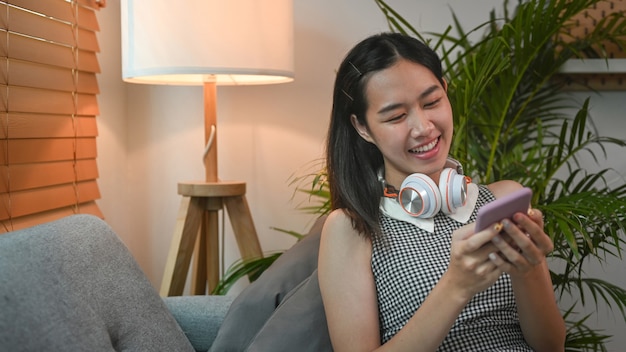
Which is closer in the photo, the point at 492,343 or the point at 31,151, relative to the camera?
the point at 492,343

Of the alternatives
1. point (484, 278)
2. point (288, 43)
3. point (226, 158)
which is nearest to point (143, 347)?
point (484, 278)

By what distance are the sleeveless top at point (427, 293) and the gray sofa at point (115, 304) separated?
0.14 m

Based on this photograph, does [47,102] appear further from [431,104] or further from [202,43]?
[431,104]

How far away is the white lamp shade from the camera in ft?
7.63

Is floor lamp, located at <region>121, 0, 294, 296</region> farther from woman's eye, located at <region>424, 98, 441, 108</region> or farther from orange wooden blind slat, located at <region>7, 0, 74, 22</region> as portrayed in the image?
woman's eye, located at <region>424, 98, 441, 108</region>

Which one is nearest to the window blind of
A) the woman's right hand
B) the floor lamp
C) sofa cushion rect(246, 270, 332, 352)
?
the floor lamp

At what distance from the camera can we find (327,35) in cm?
294

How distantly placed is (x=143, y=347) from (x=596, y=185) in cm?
194

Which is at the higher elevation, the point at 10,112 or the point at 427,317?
the point at 10,112

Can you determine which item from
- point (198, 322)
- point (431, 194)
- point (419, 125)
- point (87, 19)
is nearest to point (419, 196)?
point (431, 194)

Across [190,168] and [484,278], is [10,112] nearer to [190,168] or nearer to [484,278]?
[190,168]

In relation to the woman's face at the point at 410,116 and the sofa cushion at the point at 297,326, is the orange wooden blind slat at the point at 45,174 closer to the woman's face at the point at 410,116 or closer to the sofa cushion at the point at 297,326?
the sofa cushion at the point at 297,326

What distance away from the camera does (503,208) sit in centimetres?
114

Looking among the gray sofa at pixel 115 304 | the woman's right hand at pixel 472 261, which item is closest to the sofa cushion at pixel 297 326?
the gray sofa at pixel 115 304
